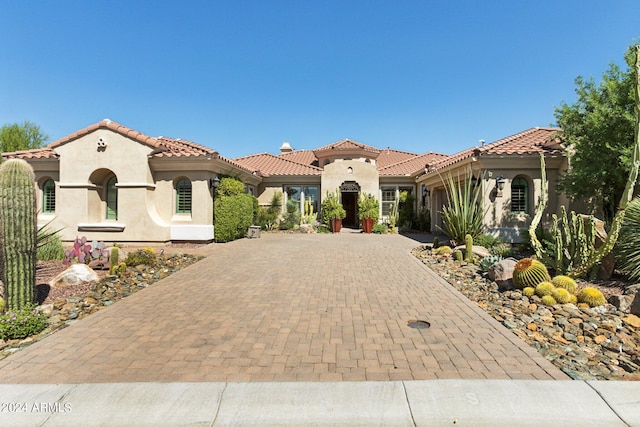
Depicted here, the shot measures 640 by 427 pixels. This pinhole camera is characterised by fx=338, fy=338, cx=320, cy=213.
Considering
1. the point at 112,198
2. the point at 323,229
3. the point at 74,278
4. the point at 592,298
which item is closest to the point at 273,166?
the point at 323,229

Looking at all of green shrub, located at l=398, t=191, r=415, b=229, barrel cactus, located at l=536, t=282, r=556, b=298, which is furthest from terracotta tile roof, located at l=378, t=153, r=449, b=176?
barrel cactus, located at l=536, t=282, r=556, b=298

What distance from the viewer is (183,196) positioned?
589 inches

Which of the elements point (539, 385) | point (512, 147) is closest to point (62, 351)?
point (539, 385)

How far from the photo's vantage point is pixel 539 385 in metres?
3.38

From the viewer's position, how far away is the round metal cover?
5.07 metres

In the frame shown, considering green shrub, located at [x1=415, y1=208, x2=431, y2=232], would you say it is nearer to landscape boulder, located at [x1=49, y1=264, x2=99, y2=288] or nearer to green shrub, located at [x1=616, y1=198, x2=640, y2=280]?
green shrub, located at [x1=616, y1=198, x2=640, y2=280]

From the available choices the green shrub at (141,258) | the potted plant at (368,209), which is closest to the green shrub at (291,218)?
the potted plant at (368,209)

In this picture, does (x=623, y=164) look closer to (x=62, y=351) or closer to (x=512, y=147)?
(x=512, y=147)

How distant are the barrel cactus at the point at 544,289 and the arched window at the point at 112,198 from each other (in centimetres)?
1599

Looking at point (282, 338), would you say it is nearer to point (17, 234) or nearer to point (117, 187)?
point (17, 234)

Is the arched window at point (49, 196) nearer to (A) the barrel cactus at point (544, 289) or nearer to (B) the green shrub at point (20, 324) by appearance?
(B) the green shrub at point (20, 324)

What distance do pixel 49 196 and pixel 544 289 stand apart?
764 inches

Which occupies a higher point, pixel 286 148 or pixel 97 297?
pixel 286 148

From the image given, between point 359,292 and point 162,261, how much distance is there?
619 centimetres
